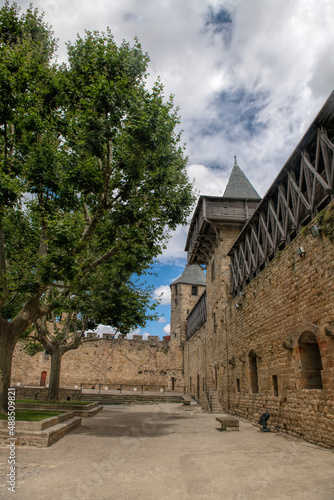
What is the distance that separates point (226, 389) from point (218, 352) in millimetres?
2496

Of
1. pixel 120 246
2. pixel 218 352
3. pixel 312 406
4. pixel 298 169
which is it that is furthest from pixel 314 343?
pixel 218 352

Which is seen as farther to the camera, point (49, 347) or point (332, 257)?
point (49, 347)

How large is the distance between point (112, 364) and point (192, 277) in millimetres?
13441

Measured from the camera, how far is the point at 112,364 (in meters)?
34.3

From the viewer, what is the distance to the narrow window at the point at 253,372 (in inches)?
478

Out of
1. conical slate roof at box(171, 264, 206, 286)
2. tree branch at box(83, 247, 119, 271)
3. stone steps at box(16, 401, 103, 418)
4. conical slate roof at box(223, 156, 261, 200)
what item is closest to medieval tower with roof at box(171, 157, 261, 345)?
conical slate roof at box(223, 156, 261, 200)

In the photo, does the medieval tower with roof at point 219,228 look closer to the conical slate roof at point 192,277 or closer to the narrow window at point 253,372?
the narrow window at point 253,372

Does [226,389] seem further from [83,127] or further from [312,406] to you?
[83,127]

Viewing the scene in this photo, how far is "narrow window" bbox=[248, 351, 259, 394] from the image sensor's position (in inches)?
478

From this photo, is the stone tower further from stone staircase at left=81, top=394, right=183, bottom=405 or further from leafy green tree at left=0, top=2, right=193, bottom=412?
leafy green tree at left=0, top=2, right=193, bottom=412

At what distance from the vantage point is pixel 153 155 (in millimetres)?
9477

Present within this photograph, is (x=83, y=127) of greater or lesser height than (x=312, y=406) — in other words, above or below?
above

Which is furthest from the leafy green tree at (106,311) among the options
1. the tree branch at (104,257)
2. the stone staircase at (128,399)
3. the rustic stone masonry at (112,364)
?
the rustic stone masonry at (112,364)

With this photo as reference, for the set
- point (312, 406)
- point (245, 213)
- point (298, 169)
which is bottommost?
point (312, 406)
